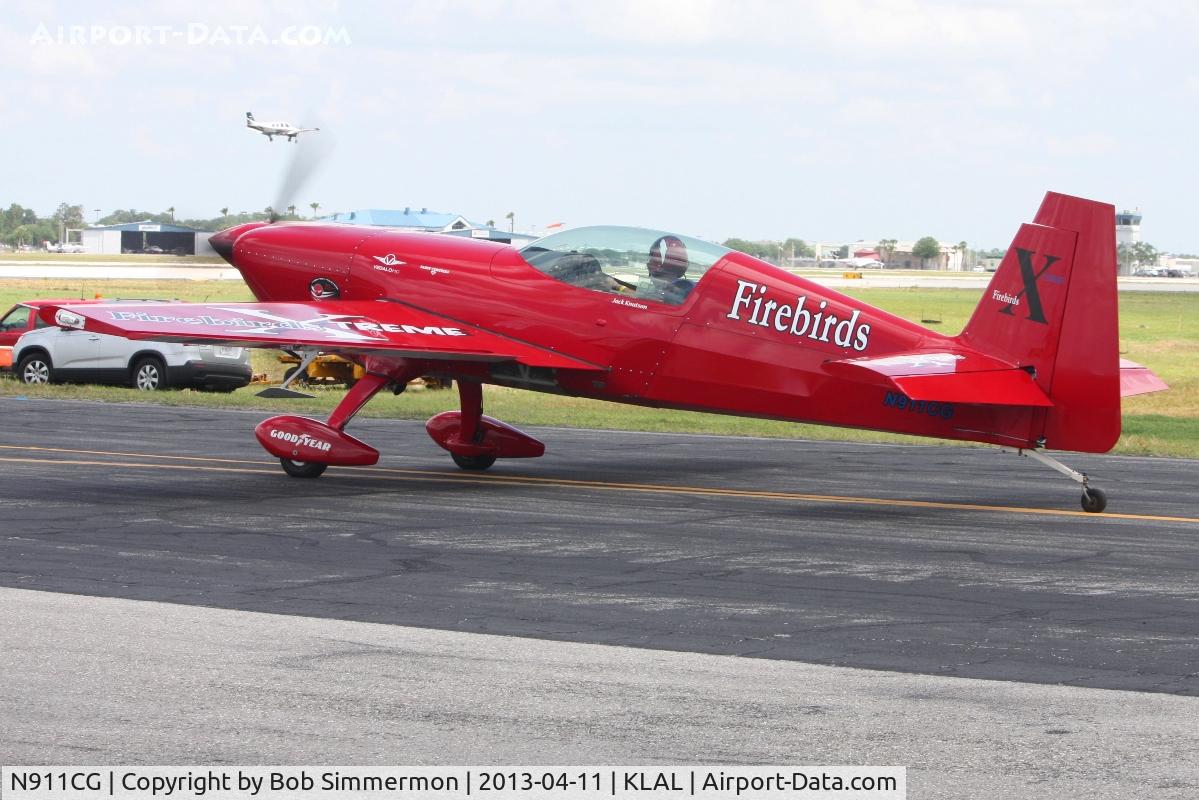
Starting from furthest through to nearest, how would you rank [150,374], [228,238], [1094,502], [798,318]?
[150,374] < [228,238] < [798,318] < [1094,502]

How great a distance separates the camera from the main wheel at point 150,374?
2919cm

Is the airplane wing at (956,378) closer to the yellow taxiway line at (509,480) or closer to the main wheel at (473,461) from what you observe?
the yellow taxiway line at (509,480)

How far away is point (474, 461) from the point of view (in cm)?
1716

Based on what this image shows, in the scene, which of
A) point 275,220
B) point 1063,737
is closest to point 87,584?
point 1063,737

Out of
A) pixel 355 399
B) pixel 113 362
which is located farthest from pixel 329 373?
pixel 355 399

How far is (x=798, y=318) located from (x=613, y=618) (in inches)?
235

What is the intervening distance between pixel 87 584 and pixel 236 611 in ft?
4.62

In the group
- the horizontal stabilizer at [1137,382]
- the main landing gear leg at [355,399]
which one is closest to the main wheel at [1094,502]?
the horizontal stabilizer at [1137,382]

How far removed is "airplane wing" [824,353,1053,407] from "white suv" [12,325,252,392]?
60.9ft

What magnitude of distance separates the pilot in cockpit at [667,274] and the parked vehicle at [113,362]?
1579cm

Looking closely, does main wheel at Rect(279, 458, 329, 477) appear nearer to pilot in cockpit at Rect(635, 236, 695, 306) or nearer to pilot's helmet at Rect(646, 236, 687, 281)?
pilot in cockpit at Rect(635, 236, 695, 306)

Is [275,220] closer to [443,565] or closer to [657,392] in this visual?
[657,392]

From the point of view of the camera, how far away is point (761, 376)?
1448 cm

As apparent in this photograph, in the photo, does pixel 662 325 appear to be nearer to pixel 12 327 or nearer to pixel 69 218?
pixel 12 327
